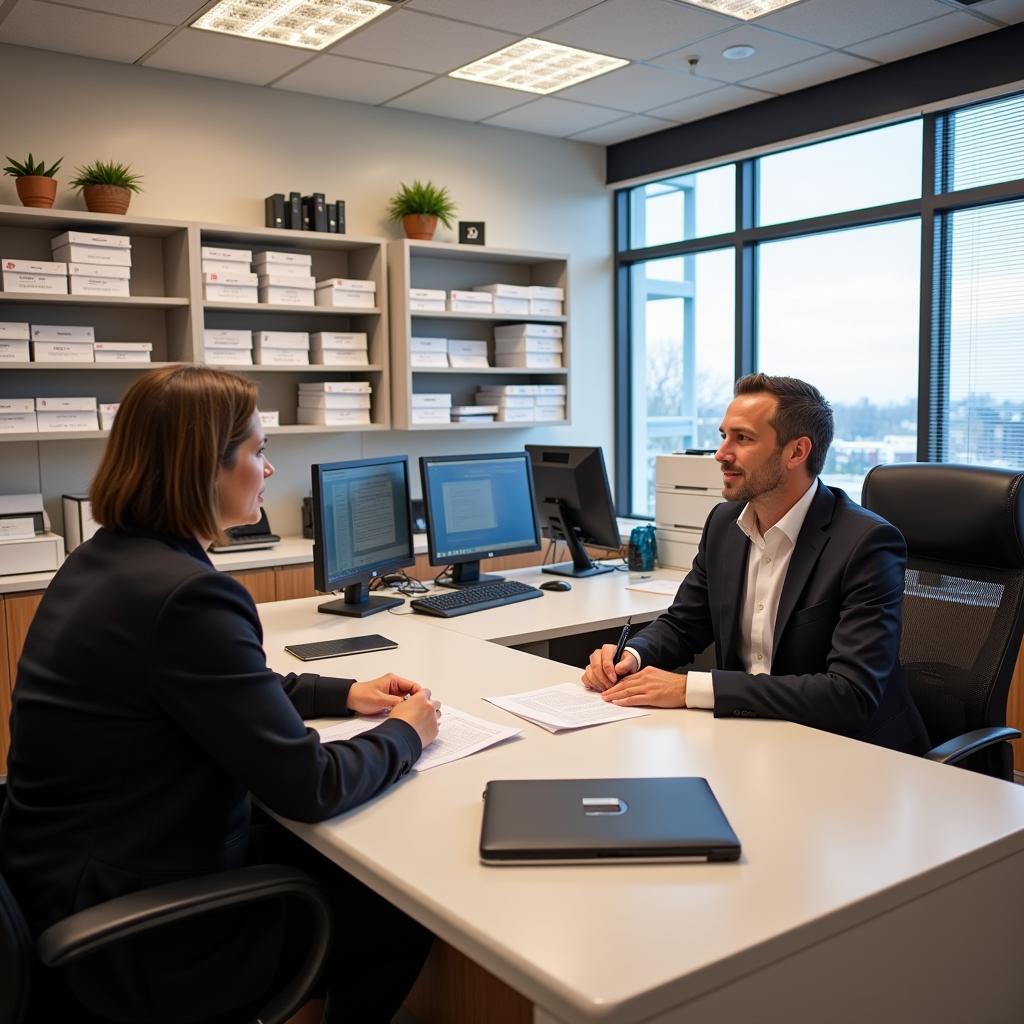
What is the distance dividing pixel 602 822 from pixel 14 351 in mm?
3229

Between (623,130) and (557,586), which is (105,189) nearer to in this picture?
(557,586)

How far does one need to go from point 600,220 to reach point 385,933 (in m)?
4.74

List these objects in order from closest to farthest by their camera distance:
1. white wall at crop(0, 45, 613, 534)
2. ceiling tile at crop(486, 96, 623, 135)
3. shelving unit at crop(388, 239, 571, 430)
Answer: white wall at crop(0, 45, 613, 534)
shelving unit at crop(388, 239, 571, 430)
ceiling tile at crop(486, 96, 623, 135)

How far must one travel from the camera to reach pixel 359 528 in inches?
114

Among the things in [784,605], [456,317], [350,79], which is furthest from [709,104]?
[784,605]

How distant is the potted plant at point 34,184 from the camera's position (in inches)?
151

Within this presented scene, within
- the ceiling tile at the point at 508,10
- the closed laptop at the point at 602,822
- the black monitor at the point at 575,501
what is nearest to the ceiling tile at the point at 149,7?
the ceiling tile at the point at 508,10

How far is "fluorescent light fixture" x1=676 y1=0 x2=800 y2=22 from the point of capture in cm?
360

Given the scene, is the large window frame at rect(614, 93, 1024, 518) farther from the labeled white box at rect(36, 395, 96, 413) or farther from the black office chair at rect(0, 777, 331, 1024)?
the black office chair at rect(0, 777, 331, 1024)

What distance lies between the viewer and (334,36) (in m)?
3.90

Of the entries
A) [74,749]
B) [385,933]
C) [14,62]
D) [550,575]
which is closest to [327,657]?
[385,933]

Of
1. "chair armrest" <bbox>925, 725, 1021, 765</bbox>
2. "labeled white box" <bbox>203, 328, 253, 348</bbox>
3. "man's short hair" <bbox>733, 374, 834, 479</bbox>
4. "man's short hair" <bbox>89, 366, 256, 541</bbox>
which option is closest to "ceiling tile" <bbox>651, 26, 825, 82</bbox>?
"labeled white box" <bbox>203, 328, 253, 348</bbox>

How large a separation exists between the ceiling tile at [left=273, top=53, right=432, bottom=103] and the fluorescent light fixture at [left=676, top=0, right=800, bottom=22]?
1282 mm

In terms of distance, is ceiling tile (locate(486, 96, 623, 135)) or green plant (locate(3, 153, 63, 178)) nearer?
green plant (locate(3, 153, 63, 178))
